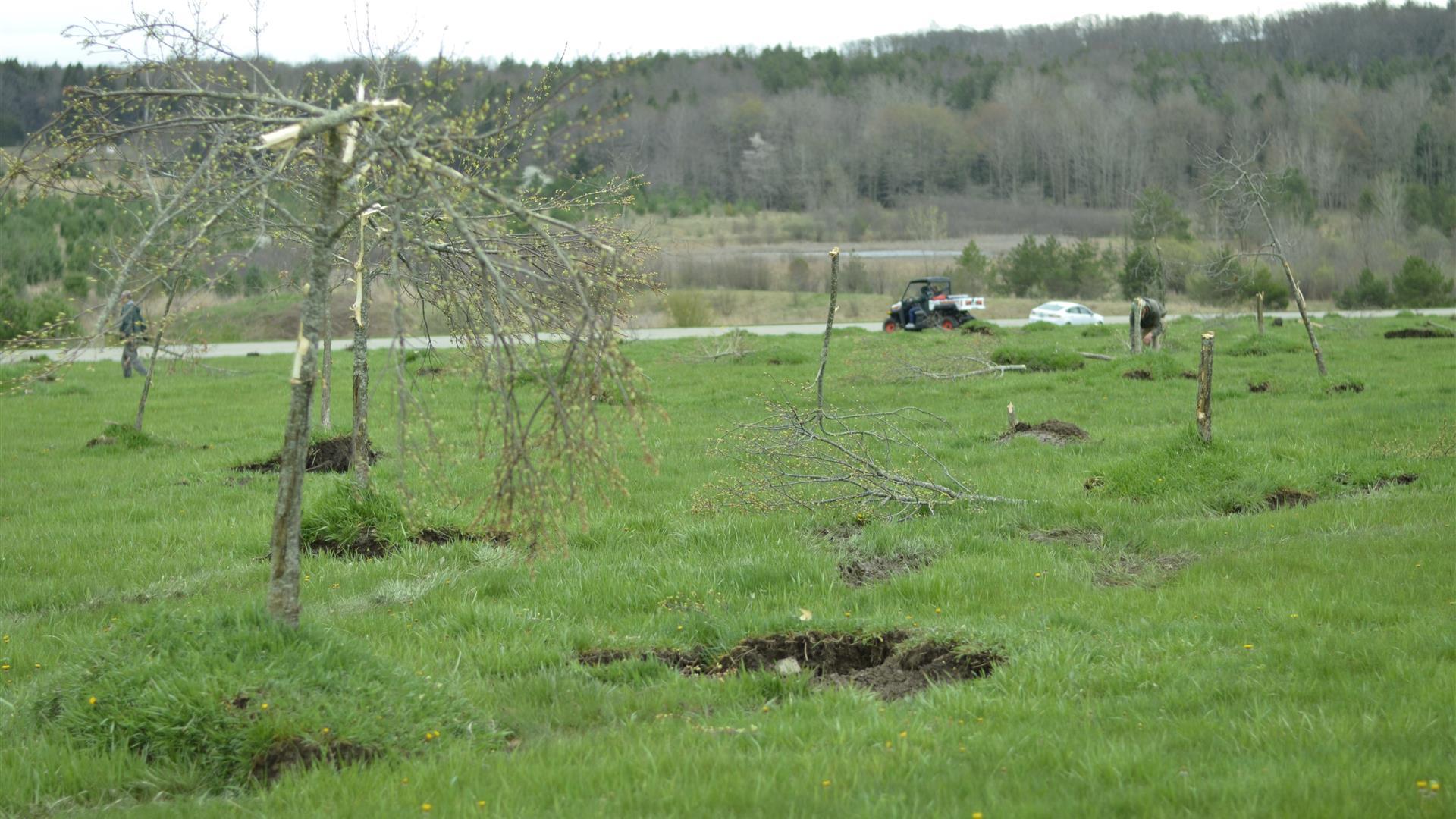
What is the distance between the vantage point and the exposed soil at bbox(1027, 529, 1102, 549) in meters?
9.02

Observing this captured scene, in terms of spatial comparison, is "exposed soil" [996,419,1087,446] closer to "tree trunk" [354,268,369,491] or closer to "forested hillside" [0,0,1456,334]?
"tree trunk" [354,268,369,491]

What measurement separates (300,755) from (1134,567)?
591cm

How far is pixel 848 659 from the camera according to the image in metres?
6.52

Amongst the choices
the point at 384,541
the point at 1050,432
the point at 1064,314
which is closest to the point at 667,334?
the point at 1064,314

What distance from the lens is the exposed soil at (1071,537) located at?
902 centimetres

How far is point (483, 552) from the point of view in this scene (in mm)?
8969

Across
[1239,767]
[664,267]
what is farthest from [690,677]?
[664,267]

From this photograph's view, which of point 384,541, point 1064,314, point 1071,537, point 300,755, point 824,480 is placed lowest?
point 1064,314

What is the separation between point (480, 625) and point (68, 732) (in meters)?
2.38

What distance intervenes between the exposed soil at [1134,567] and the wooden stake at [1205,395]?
2.87 m

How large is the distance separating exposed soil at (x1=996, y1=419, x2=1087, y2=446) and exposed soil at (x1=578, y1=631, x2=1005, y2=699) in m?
8.09

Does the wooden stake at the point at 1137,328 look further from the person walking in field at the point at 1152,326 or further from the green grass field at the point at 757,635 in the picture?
the green grass field at the point at 757,635

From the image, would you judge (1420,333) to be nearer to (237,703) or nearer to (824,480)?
(824,480)

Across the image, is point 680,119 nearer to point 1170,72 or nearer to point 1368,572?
point 1170,72
